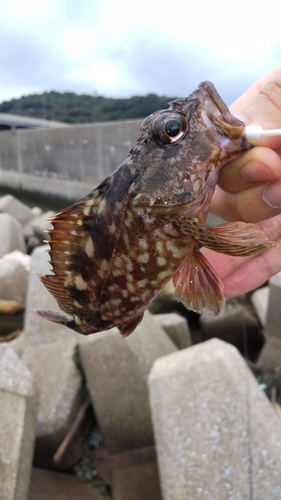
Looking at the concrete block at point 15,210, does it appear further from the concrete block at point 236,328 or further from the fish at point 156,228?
the fish at point 156,228

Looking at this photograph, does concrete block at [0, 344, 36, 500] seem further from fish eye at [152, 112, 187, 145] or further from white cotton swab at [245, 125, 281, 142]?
white cotton swab at [245, 125, 281, 142]

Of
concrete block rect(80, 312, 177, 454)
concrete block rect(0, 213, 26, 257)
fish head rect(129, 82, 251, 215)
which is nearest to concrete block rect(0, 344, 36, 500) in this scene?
concrete block rect(80, 312, 177, 454)

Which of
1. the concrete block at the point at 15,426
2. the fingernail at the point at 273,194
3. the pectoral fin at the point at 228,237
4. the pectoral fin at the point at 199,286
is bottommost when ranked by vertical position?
the concrete block at the point at 15,426

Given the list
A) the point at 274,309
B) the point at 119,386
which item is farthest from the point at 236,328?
the point at 119,386

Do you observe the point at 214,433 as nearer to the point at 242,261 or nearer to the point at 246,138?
the point at 242,261

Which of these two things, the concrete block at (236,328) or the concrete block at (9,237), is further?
the concrete block at (9,237)

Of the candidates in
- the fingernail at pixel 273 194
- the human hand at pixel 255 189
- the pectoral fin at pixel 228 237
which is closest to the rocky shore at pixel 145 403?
the human hand at pixel 255 189

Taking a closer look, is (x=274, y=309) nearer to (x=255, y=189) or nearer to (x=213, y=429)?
(x=213, y=429)
